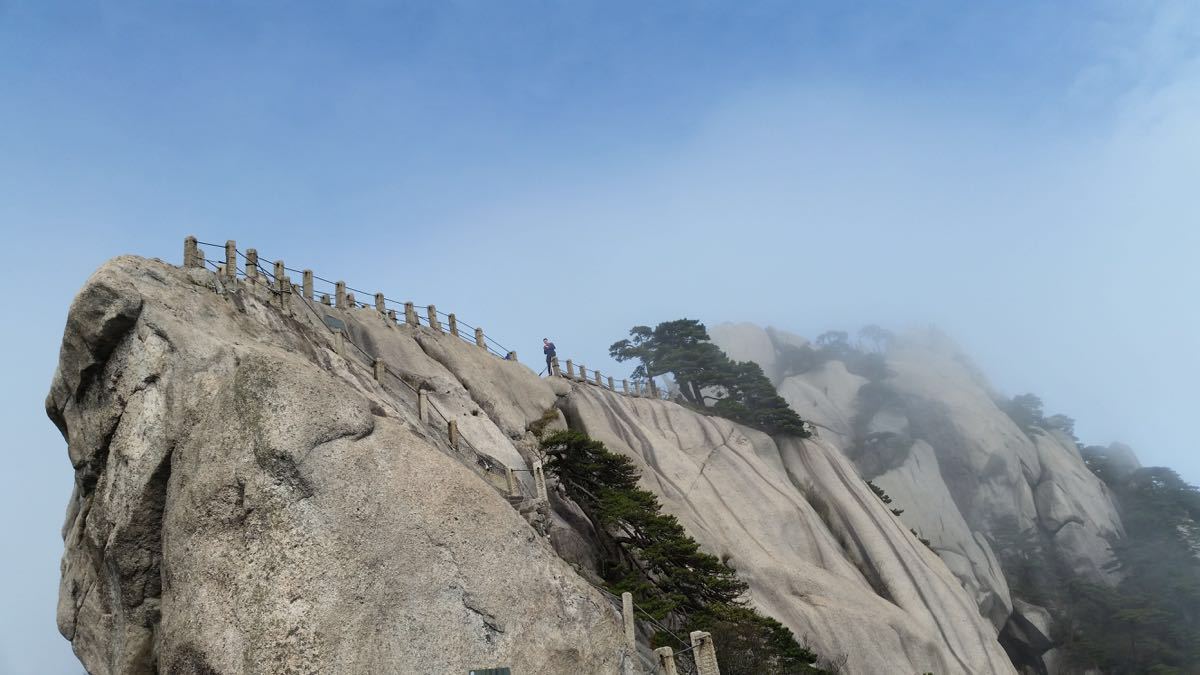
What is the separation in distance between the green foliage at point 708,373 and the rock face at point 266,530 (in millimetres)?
27890

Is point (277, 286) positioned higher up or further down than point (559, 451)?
higher up

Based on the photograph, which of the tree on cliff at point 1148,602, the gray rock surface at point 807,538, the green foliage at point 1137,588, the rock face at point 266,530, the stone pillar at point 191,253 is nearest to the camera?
the rock face at point 266,530

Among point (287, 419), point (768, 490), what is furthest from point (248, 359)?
point (768, 490)

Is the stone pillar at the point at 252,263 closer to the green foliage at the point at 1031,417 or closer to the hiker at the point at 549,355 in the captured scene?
the hiker at the point at 549,355

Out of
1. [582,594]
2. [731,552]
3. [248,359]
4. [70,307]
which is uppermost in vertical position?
[70,307]

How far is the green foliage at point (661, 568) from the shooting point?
925 inches

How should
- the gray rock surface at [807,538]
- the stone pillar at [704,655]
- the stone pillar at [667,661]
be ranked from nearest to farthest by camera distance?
the stone pillar at [667,661], the stone pillar at [704,655], the gray rock surface at [807,538]

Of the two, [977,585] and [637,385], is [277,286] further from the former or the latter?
[977,585]

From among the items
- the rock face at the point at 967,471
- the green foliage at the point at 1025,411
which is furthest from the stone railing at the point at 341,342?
the green foliage at the point at 1025,411

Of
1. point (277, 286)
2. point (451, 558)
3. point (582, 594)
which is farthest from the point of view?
point (277, 286)

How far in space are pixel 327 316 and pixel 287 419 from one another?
603 inches

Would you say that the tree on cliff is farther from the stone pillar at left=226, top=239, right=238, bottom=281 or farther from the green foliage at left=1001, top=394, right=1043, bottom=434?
the stone pillar at left=226, top=239, right=238, bottom=281

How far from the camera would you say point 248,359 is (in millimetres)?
16578

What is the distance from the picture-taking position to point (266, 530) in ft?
48.4
